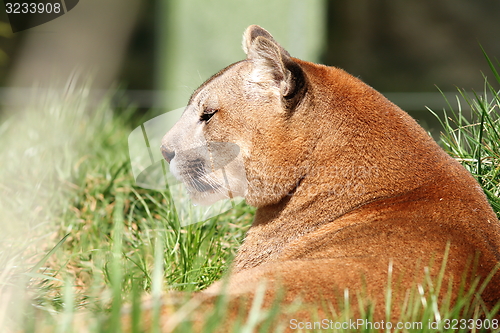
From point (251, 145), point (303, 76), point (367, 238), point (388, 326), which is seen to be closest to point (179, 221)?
point (251, 145)

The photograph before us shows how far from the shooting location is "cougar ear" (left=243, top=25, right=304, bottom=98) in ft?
8.14

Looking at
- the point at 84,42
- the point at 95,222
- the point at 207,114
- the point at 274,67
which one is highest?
the point at 274,67

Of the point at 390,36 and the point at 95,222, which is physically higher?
the point at 390,36

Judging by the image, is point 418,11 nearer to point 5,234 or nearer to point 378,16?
point 378,16

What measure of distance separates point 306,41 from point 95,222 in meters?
4.29

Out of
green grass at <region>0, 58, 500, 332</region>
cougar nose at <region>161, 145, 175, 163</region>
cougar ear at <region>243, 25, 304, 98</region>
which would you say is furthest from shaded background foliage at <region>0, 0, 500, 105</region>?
cougar ear at <region>243, 25, 304, 98</region>

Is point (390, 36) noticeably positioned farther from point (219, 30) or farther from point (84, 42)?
point (84, 42)

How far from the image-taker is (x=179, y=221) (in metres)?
3.33

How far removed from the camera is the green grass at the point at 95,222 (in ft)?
7.10

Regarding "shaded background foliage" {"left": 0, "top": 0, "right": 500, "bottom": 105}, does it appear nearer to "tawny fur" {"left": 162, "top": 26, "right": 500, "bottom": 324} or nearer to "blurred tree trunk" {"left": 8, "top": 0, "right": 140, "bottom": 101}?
"blurred tree trunk" {"left": 8, "top": 0, "right": 140, "bottom": 101}

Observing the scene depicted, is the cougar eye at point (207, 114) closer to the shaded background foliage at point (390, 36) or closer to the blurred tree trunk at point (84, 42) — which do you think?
the shaded background foliage at point (390, 36)

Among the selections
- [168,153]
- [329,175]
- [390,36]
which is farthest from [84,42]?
[329,175]

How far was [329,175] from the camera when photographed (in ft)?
8.04

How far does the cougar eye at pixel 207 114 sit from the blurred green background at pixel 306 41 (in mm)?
4214
